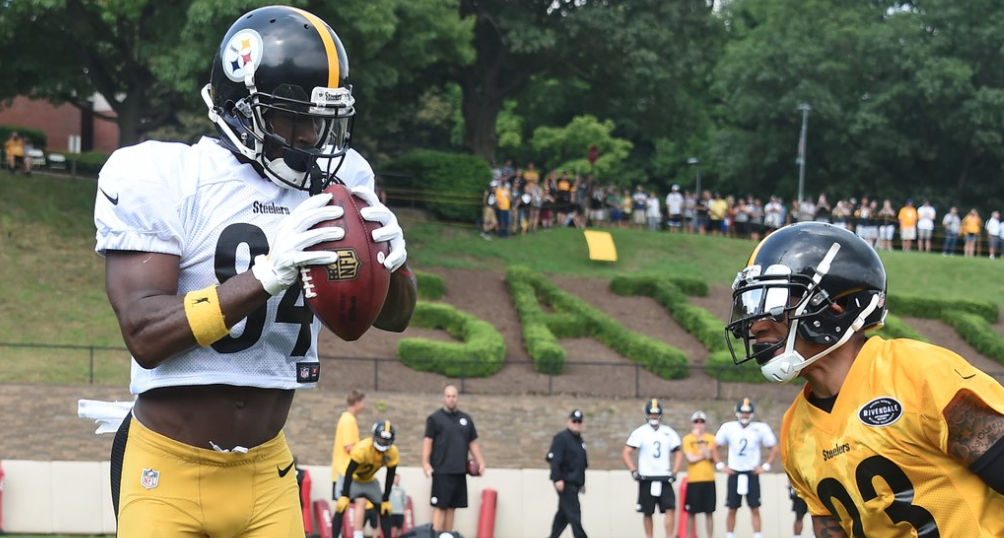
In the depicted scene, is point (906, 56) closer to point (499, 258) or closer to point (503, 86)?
point (503, 86)

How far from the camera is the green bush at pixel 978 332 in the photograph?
2656 cm

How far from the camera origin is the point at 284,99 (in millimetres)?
4559

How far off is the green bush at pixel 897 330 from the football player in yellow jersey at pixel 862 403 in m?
21.2

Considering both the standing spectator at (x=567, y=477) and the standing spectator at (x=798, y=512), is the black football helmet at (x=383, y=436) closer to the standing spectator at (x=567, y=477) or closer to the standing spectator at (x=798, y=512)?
the standing spectator at (x=567, y=477)

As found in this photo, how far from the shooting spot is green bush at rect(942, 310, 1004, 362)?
26.6 meters

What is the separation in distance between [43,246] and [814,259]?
24160mm

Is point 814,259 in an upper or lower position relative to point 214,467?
upper

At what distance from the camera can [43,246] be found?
86.2 feet

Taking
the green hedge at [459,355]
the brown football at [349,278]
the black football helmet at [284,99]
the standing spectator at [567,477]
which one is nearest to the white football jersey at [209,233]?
the black football helmet at [284,99]

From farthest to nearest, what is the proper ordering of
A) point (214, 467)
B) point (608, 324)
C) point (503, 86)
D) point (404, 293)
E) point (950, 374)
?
point (503, 86), point (608, 324), point (404, 293), point (214, 467), point (950, 374)

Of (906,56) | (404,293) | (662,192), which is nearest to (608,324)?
(404,293)

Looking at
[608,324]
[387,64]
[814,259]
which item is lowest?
[608,324]

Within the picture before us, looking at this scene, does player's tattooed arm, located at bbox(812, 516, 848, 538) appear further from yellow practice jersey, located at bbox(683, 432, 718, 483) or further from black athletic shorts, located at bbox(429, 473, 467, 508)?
yellow practice jersey, located at bbox(683, 432, 718, 483)

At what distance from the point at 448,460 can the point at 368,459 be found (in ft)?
4.41
